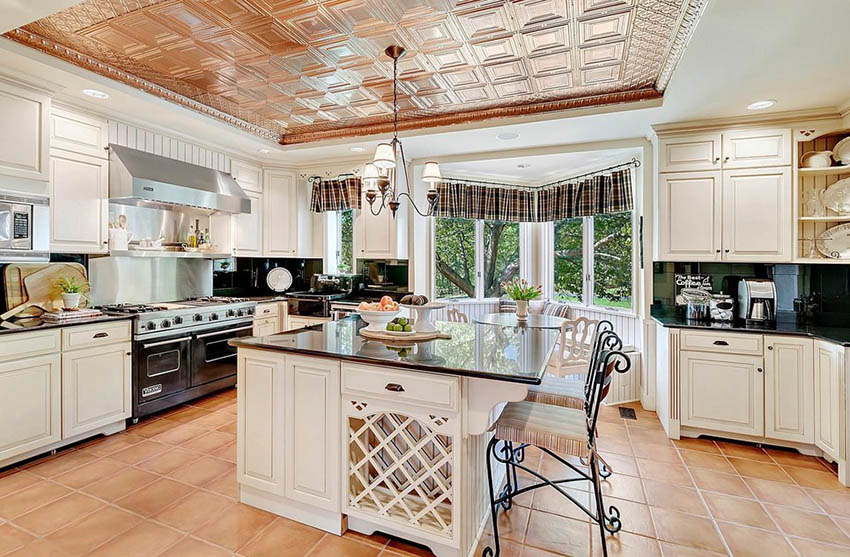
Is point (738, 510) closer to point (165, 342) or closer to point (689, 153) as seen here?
point (689, 153)

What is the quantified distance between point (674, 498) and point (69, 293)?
441 cm

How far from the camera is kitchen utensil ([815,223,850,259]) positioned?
3.17 metres

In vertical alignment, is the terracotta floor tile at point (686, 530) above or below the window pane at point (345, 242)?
below

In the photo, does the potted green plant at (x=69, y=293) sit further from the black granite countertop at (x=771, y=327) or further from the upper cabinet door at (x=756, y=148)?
the upper cabinet door at (x=756, y=148)

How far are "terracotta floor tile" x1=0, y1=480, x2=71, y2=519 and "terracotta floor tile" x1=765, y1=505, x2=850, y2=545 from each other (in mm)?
3993

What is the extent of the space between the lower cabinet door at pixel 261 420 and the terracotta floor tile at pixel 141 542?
392mm

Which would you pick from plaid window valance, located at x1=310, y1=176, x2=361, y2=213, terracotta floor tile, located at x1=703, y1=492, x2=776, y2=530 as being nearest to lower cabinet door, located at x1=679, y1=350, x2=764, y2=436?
terracotta floor tile, located at x1=703, y1=492, x2=776, y2=530

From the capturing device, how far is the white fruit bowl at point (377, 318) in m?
2.45

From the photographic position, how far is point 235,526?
6.95 ft

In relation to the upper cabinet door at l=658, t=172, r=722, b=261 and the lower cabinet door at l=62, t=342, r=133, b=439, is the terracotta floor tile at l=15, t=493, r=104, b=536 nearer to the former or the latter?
the lower cabinet door at l=62, t=342, r=133, b=439

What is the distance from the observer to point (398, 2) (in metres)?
2.21

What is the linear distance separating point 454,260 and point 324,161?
81.0 inches

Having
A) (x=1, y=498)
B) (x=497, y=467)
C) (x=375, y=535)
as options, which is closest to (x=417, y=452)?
(x=375, y=535)

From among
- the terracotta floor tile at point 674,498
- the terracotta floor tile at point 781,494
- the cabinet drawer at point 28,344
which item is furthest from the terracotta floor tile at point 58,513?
the terracotta floor tile at point 781,494
